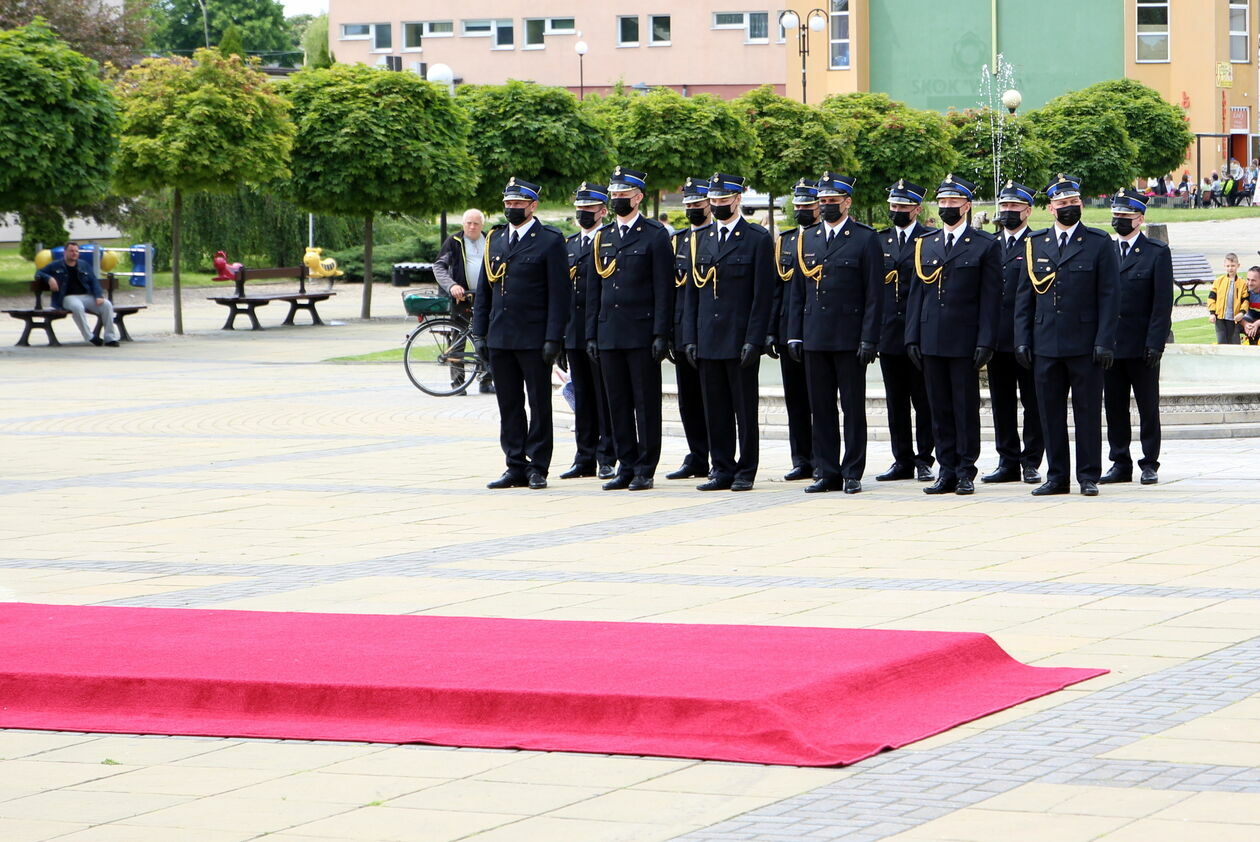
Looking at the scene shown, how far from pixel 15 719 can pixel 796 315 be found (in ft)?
21.7

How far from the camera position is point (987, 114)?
1751 inches

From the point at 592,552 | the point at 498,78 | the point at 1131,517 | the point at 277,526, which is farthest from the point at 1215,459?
the point at 498,78

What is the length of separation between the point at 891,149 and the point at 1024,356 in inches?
1137

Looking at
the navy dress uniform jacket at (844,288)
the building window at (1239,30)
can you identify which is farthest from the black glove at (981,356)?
the building window at (1239,30)

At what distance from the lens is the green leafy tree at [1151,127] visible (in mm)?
49562

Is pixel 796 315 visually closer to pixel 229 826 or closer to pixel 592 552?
pixel 592 552

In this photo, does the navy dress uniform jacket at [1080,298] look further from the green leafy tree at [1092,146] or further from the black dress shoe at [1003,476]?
the green leafy tree at [1092,146]

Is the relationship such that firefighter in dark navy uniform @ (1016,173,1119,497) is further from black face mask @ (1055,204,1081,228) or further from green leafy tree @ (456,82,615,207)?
green leafy tree @ (456,82,615,207)

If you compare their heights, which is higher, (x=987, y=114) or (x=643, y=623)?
(x=987, y=114)

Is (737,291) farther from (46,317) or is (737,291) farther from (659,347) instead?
(46,317)

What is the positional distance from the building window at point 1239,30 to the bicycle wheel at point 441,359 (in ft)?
185

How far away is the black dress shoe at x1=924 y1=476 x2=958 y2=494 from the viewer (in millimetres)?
12023

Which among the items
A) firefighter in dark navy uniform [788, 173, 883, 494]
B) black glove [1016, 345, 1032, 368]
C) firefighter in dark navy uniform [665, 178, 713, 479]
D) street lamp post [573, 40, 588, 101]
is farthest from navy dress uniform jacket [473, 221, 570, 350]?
street lamp post [573, 40, 588, 101]

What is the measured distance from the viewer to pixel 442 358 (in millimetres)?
19141
